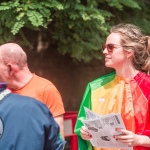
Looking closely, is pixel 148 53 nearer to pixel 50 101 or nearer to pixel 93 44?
pixel 50 101

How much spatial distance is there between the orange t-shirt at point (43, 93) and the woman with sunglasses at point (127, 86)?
20 centimetres

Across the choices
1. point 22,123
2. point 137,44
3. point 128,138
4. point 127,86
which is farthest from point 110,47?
point 22,123

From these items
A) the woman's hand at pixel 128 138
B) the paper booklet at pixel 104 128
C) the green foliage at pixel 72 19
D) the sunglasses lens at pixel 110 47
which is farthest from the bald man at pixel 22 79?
the green foliage at pixel 72 19

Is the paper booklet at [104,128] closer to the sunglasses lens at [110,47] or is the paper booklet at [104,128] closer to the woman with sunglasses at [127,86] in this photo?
the woman with sunglasses at [127,86]

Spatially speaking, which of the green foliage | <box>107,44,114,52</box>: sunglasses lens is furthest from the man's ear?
the green foliage

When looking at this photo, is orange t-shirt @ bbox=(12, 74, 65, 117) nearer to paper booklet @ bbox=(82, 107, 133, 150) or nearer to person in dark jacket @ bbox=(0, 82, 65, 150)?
paper booklet @ bbox=(82, 107, 133, 150)

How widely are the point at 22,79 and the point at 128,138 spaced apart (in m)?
0.92

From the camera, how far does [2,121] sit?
94.5 inches

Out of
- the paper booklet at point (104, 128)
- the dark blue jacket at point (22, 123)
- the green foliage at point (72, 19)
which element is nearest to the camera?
the dark blue jacket at point (22, 123)

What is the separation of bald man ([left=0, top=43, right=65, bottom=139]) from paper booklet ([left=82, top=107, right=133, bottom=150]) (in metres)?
0.42

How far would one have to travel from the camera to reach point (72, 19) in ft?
16.7

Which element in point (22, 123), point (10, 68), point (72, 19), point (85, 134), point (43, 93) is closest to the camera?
point (22, 123)

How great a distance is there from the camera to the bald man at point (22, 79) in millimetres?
3158

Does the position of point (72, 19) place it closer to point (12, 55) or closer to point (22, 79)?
point (22, 79)
